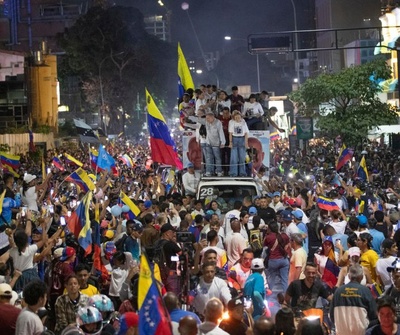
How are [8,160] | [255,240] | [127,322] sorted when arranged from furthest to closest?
[8,160]
[255,240]
[127,322]

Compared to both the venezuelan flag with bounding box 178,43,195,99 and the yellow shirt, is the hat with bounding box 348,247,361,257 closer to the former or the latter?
the yellow shirt

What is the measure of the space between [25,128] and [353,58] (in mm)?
32870

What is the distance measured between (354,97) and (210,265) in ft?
124

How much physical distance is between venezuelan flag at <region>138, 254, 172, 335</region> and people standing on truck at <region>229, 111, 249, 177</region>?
1276cm

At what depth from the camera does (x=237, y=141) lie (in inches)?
793

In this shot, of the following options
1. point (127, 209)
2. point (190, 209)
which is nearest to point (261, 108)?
point (190, 209)

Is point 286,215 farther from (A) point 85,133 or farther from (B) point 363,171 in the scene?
(A) point 85,133

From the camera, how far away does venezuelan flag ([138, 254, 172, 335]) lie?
23.4 feet

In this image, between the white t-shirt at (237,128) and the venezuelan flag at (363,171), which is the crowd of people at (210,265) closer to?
the white t-shirt at (237,128)

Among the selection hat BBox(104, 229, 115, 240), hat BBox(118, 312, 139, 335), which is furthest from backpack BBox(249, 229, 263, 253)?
hat BBox(118, 312, 139, 335)

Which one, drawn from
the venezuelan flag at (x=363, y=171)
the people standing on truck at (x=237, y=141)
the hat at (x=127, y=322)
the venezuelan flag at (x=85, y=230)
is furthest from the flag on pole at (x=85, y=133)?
the hat at (x=127, y=322)

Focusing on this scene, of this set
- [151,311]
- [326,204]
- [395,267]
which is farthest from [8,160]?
[151,311]

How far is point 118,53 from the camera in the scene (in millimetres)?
78500

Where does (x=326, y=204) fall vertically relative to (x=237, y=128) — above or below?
below
